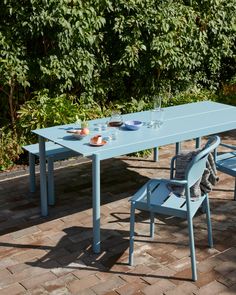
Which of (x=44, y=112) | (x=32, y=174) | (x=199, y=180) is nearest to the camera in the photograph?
(x=199, y=180)

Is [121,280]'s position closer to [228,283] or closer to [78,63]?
[228,283]

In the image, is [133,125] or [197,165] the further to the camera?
[133,125]

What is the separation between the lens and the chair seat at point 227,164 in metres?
4.78

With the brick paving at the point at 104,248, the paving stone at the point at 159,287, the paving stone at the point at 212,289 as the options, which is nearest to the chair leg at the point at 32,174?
the brick paving at the point at 104,248

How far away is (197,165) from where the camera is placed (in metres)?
3.68

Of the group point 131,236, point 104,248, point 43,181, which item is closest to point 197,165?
point 131,236

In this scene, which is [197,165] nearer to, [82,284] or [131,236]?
[131,236]

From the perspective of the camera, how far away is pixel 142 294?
11.8 feet

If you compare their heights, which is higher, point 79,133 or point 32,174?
point 79,133

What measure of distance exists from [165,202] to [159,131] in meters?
0.90

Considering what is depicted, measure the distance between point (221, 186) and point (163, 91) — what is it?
117 inches

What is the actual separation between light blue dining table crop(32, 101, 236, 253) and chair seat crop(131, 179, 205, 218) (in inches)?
15.3

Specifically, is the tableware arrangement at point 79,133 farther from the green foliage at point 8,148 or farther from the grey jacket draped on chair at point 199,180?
the green foliage at point 8,148

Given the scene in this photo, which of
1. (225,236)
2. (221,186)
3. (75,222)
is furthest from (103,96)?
(225,236)
